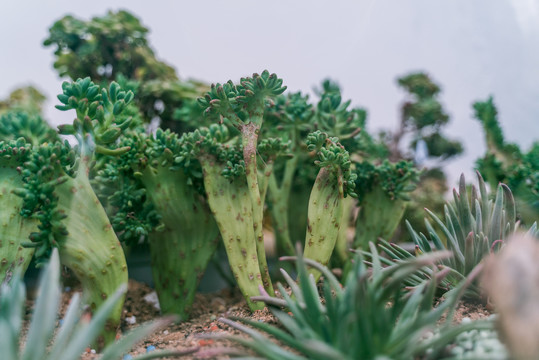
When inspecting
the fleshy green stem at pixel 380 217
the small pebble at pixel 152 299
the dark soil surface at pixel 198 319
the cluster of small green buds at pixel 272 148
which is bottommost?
the dark soil surface at pixel 198 319

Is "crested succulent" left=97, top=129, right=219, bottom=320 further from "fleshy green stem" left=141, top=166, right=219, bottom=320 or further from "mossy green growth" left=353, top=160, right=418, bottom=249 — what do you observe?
"mossy green growth" left=353, top=160, right=418, bottom=249

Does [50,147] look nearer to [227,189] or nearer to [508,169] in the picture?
[227,189]

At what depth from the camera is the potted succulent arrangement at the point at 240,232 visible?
99 cm

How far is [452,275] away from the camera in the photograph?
1423 mm

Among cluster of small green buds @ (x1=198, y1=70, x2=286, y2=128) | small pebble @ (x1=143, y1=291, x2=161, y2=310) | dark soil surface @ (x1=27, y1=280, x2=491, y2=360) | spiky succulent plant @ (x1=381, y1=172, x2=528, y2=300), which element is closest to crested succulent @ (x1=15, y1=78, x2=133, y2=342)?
dark soil surface @ (x1=27, y1=280, x2=491, y2=360)

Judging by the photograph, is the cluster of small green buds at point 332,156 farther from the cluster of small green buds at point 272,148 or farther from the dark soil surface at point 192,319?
the dark soil surface at point 192,319

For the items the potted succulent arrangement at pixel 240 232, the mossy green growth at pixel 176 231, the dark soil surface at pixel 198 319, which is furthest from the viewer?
the mossy green growth at pixel 176 231

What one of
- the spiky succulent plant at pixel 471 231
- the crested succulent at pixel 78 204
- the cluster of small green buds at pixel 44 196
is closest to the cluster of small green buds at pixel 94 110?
the crested succulent at pixel 78 204

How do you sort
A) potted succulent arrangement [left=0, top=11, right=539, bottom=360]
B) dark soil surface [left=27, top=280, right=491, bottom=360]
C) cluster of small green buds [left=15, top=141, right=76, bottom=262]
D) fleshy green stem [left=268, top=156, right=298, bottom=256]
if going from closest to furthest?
potted succulent arrangement [left=0, top=11, right=539, bottom=360], dark soil surface [left=27, top=280, right=491, bottom=360], cluster of small green buds [left=15, top=141, right=76, bottom=262], fleshy green stem [left=268, top=156, right=298, bottom=256]

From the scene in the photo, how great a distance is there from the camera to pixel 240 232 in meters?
1.59

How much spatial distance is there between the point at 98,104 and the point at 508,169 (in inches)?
76.9

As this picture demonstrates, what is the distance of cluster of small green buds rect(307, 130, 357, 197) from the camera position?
Answer: 1.52 meters

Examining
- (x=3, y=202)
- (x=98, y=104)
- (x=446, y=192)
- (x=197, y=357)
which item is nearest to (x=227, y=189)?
(x=98, y=104)

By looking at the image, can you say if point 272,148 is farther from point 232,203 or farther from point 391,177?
point 391,177
